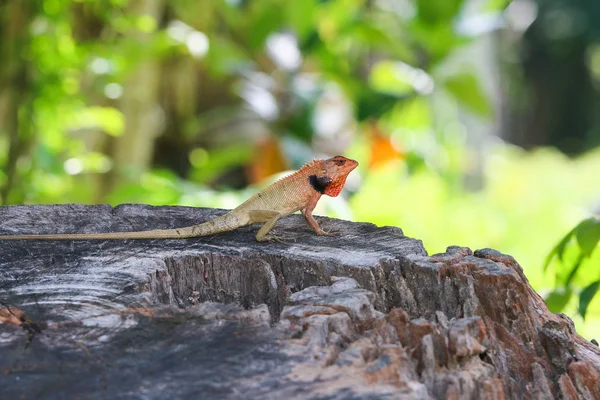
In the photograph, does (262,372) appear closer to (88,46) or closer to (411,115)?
(88,46)

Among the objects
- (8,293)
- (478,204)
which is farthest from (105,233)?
(478,204)

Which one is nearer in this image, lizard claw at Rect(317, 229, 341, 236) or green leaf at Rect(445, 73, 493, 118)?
lizard claw at Rect(317, 229, 341, 236)

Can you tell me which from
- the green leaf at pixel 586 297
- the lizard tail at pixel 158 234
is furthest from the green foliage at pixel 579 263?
the lizard tail at pixel 158 234

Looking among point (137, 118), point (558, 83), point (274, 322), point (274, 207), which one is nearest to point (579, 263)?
point (274, 322)

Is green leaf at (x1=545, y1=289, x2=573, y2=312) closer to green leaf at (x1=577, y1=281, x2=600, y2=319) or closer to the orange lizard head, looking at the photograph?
green leaf at (x1=577, y1=281, x2=600, y2=319)

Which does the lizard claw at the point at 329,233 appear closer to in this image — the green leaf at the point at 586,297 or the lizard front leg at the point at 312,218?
the lizard front leg at the point at 312,218

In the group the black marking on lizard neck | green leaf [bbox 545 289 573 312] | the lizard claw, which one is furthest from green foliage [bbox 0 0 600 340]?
the black marking on lizard neck
